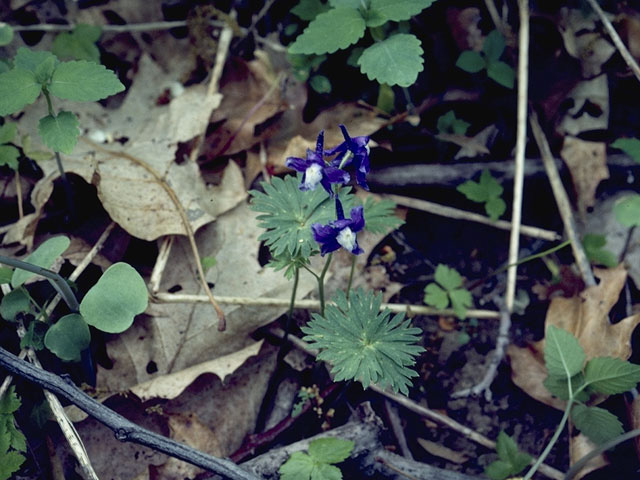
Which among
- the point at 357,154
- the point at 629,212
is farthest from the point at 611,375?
the point at 357,154

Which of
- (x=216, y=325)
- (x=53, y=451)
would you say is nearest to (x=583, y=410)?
(x=216, y=325)

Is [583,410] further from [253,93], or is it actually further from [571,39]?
[253,93]

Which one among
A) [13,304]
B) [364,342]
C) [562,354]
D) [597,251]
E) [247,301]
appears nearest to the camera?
[364,342]

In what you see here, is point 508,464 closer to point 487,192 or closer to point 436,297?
point 436,297

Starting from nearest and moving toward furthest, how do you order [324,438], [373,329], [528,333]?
[373,329] < [324,438] < [528,333]

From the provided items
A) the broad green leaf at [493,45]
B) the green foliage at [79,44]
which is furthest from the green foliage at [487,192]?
the green foliage at [79,44]

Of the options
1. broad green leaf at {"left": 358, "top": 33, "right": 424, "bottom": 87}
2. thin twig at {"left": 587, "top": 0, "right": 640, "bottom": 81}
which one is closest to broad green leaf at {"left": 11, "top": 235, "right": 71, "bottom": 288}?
broad green leaf at {"left": 358, "top": 33, "right": 424, "bottom": 87}
